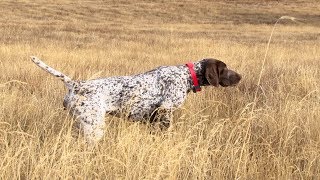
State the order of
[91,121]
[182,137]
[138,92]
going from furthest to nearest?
[138,92]
[182,137]
[91,121]

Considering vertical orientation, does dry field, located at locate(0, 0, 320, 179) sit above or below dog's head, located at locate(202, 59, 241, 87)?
below

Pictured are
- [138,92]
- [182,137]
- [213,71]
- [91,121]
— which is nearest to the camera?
[91,121]

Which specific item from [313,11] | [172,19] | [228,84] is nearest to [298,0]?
[313,11]

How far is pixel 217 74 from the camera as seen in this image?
4.93 m

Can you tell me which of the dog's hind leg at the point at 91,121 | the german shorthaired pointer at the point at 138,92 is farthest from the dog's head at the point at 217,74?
the dog's hind leg at the point at 91,121

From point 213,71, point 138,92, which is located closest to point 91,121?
point 138,92

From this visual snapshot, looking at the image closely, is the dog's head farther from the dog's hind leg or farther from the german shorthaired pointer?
the dog's hind leg

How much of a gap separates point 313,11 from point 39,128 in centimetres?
4139

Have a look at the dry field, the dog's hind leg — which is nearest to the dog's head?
the dry field

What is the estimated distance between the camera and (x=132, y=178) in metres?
3.27

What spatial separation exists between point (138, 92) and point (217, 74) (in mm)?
891

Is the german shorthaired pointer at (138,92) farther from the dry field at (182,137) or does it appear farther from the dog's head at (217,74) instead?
the dry field at (182,137)

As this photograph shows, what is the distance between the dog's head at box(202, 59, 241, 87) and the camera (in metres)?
4.86

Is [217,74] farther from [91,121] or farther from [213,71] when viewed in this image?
[91,121]
